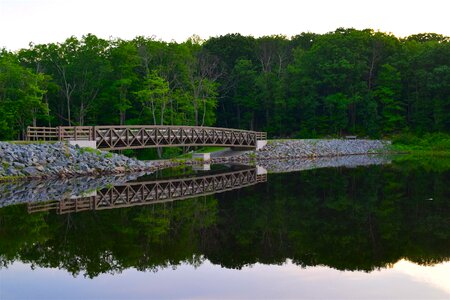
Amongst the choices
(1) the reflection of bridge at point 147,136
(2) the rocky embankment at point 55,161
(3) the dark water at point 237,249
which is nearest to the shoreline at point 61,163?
(2) the rocky embankment at point 55,161

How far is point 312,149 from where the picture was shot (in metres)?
49.7

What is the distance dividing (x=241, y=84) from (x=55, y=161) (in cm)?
4301

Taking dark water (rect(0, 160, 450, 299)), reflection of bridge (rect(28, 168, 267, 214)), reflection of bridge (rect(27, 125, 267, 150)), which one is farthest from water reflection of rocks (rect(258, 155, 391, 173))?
dark water (rect(0, 160, 450, 299))

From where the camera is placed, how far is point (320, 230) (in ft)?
43.4

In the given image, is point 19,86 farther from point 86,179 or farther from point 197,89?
point 86,179

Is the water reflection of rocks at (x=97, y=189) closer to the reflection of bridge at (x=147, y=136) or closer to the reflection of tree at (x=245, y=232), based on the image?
the reflection of tree at (x=245, y=232)

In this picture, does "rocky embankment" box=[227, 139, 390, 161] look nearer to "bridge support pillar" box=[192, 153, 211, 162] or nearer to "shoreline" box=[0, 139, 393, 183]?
"bridge support pillar" box=[192, 153, 211, 162]

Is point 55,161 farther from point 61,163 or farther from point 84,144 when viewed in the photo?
point 84,144

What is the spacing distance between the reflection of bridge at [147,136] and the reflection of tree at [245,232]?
1492 cm

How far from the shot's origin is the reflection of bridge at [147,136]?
1271 inches

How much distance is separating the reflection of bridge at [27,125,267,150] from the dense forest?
5.53m

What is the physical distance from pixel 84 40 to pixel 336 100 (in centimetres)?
3039

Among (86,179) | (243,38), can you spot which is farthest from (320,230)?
(243,38)

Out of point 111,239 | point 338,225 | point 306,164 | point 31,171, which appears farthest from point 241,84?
point 111,239
